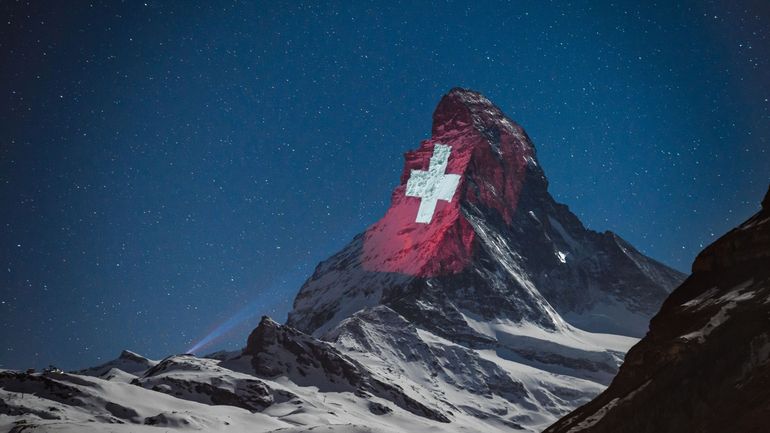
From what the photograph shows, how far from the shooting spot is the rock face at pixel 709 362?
2550 centimetres

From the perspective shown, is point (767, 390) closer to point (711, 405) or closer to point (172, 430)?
point (711, 405)

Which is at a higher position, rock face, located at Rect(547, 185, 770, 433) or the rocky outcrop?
the rocky outcrop

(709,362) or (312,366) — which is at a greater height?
(312,366)

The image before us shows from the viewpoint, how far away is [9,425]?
79.2 metres

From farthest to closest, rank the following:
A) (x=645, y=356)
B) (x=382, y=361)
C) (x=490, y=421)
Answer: (x=382, y=361)
(x=490, y=421)
(x=645, y=356)

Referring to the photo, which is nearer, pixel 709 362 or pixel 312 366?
pixel 709 362

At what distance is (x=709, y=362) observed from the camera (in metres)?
27.8

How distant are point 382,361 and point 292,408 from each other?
6741cm

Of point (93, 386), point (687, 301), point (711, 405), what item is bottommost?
point (711, 405)

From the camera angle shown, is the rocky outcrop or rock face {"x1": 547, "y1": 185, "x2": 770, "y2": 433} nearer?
rock face {"x1": 547, "y1": 185, "x2": 770, "y2": 433}

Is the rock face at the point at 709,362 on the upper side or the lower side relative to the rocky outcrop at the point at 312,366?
lower

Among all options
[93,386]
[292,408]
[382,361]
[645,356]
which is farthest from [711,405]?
[382,361]

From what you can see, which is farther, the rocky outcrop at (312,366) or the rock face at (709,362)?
the rocky outcrop at (312,366)

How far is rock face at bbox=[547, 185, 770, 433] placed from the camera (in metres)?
25.5
